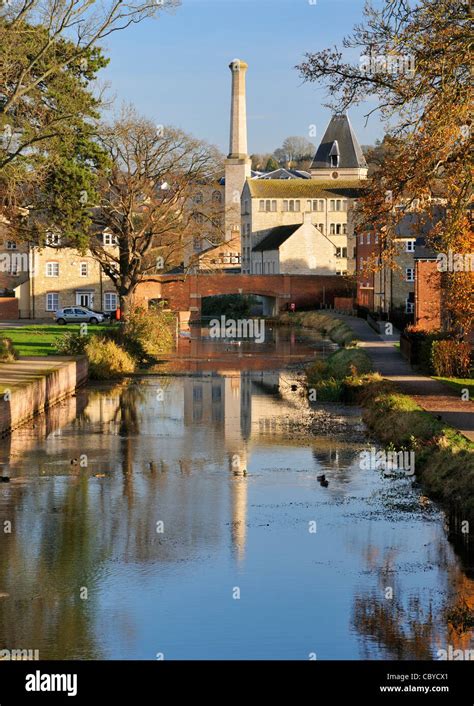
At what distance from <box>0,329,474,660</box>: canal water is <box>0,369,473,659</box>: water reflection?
32 mm

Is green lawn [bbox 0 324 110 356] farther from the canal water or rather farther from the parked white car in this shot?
the canal water

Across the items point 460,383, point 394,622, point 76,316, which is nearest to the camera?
point 394,622

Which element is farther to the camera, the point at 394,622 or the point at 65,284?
the point at 65,284

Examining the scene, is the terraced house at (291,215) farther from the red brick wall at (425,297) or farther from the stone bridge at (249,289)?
the red brick wall at (425,297)

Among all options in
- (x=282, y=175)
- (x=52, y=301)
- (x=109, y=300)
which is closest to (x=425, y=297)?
(x=109, y=300)

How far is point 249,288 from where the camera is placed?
9319cm

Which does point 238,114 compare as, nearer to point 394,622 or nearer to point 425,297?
point 425,297

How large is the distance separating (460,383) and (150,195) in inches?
1165

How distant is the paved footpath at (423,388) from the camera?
2567 centimetres

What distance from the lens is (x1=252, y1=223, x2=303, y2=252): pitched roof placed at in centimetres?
10494

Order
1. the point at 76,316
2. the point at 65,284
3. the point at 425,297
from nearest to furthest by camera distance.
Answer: the point at 425,297, the point at 76,316, the point at 65,284

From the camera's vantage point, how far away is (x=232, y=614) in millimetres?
13922
